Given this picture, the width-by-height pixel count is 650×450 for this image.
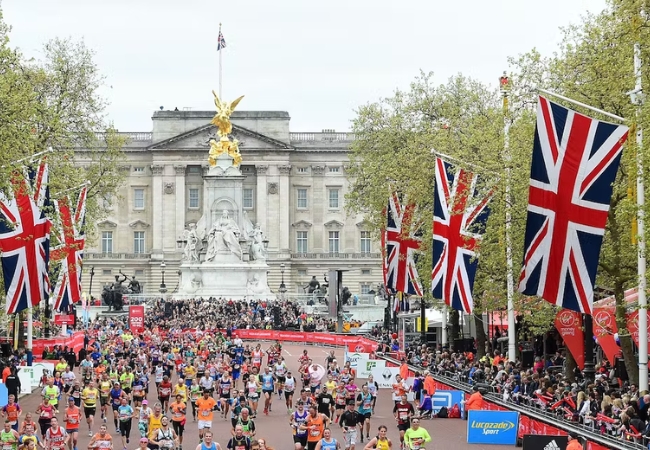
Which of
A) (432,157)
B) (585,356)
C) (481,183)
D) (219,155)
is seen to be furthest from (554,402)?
(219,155)

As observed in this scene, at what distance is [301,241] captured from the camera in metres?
134

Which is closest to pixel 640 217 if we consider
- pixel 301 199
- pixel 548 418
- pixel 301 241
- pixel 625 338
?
pixel 548 418

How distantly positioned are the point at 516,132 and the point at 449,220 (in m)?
4.85

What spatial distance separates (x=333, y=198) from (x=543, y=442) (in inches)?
4373

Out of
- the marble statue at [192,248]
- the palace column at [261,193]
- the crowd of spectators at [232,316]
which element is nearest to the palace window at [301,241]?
the palace column at [261,193]

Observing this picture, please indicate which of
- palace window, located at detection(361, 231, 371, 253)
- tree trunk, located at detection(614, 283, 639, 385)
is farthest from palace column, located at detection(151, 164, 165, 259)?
tree trunk, located at detection(614, 283, 639, 385)

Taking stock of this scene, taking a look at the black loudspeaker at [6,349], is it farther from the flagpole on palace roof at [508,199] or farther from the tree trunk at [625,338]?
the tree trunk at [625,338]

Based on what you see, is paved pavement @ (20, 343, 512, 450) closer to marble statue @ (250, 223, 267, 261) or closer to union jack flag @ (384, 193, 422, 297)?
union jack flag @ (384, 193, 422, 297)

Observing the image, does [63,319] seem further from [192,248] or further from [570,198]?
[570,198]

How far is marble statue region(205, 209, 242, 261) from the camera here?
98.9 metres

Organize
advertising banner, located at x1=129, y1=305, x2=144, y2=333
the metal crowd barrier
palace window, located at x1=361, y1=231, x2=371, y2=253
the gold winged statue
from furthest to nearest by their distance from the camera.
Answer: palace window, located at x1=361, y1=231, x2=371, y2=253, the gold winged statue, advertising banner, located at x1=129, y1=305, x2=144, y2=333, the metal crowd barrier

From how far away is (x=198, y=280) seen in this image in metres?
98.2

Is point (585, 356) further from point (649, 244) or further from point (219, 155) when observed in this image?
point (219, 155)

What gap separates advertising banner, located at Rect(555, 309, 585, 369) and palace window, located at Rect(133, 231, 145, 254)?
98491 mm
